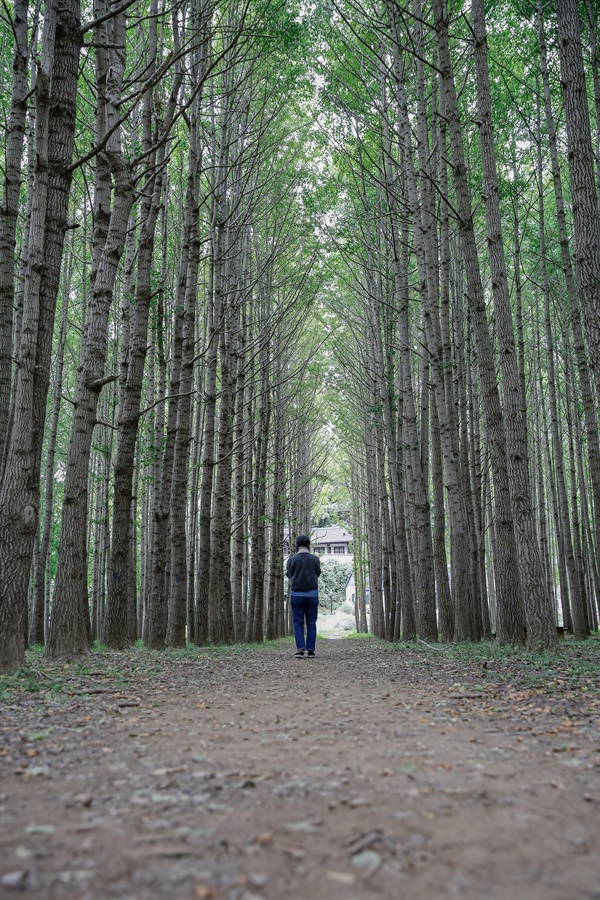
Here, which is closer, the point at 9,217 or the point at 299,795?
the point at 299,795

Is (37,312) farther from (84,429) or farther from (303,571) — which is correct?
(303,571)

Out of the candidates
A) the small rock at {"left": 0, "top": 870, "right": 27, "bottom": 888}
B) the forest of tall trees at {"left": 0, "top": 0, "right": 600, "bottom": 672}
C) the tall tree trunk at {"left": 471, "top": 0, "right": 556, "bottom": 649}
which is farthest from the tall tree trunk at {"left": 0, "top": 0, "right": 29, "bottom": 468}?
the small rock at {"left": 0, "top": 870, "right": 27, "bottom": 888}

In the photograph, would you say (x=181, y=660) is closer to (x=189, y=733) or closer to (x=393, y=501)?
(x=189, y=733)

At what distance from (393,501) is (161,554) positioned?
20.2 feet

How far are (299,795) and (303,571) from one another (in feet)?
22.9

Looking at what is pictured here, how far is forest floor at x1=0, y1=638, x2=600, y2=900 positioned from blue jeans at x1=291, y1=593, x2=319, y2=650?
4.48 meters

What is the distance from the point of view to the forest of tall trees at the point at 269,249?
6.16 metres

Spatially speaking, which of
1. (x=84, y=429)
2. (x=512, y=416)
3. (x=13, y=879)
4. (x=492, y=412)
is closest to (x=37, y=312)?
(x=84, y=429)

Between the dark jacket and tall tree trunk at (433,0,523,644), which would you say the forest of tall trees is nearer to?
tall tree trunk at (433,0,523,644)

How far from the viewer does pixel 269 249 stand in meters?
17.1

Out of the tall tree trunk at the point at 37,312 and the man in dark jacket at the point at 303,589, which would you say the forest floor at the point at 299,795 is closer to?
the tall tree trunk at the point at 37,312

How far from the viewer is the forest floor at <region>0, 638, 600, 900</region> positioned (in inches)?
67.7

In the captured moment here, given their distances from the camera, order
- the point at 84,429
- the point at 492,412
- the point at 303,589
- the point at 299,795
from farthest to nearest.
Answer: the point at 303,589 → the point at 492,412 → the point at 84,429 → the point at 299,795

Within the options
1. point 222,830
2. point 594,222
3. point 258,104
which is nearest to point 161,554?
point 594,222
